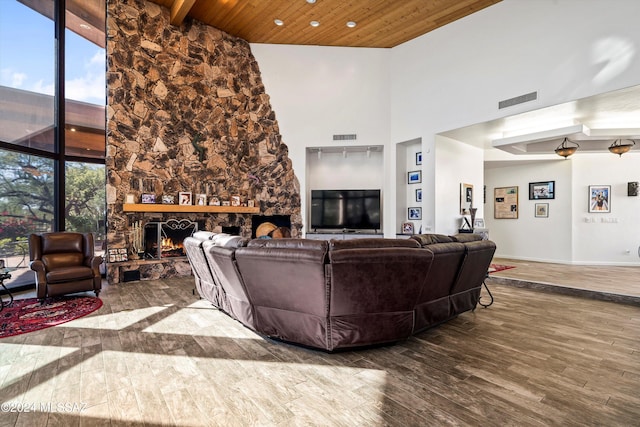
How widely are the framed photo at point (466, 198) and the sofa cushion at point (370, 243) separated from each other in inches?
192

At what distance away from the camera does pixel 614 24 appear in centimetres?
426

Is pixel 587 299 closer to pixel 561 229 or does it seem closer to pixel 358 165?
pixel 561 229

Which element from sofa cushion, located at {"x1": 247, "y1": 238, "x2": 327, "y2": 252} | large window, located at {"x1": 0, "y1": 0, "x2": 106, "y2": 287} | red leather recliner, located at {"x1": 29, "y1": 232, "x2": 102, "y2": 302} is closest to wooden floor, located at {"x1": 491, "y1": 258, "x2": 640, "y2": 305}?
sofa cushion, located at {"x1": 247, "y1": 238, "x2": 327, "y2": 252}

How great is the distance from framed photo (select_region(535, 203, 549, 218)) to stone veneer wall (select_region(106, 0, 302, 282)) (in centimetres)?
662

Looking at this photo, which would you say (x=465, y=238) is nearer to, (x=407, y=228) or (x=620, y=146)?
(x=407, y=228)

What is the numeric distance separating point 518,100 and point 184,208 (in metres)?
6.24

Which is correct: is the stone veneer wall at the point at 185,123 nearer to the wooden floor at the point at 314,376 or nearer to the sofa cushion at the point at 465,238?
the wooden floor at the point at 314,376

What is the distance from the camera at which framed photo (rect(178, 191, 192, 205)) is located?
20.7 ft

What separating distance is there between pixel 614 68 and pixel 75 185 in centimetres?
871

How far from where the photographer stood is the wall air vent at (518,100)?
5.07 metres

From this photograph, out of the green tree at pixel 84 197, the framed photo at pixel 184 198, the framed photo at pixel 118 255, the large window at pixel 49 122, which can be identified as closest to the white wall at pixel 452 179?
the framed photo at pixel 184 198

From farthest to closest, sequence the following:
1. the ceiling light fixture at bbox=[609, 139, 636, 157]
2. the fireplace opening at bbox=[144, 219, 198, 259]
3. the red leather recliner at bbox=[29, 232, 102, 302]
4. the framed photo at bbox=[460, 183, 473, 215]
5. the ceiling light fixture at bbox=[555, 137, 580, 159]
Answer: the framed photo at bbox=[460, 183, 473, 215]
the ceiling light fixture at bbox=[555, 137, 580, 159]
the ceiling light fixture at bbox=[609, 139, 636, 157]
the fireplace opening at bbox=[144, 219, 198, 259]
the red leather recliner at bbox=[29, 232, 102, 302]

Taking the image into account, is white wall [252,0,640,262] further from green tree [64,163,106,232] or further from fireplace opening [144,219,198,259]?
green tree [64,163,106,232]

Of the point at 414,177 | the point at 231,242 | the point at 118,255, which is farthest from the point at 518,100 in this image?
the point at 118,255
